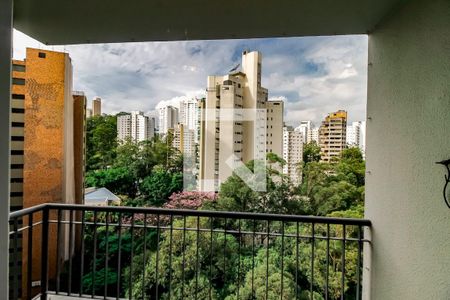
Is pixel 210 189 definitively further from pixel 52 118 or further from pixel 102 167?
pixel 52 118

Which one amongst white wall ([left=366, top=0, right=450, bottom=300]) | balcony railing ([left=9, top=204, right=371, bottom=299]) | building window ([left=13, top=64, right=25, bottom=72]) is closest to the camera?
white wall ([left=366, top=0, right=450, bottom=300])

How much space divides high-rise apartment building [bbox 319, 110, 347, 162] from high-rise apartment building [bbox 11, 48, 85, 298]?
6.96 ft

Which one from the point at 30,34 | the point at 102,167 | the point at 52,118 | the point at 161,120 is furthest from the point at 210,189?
the point at 30,34

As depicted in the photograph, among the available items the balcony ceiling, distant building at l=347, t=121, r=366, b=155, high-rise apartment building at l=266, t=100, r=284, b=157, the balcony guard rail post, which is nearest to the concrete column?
the balcony ceiling

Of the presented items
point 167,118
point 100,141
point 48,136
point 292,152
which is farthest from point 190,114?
point 48,136

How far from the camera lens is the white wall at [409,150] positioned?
130 cm

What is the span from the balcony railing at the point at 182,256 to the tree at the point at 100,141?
43 cm

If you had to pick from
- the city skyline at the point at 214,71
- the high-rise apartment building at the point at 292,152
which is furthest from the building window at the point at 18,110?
the high-rise apartment building at the point at 292,152

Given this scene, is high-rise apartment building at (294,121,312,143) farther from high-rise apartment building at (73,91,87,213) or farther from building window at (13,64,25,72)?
building window at (13,64,25,72)

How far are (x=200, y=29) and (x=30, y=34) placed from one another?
1.34m

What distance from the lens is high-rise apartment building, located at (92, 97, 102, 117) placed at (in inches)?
101

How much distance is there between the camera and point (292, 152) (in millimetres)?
2418

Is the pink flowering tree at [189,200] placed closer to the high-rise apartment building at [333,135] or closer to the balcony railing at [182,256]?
the balcony railing at [182,256]

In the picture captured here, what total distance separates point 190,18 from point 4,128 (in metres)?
1.36
